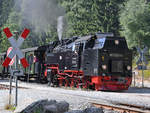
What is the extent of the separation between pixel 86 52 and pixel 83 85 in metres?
2.01

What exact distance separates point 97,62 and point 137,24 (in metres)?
23.0

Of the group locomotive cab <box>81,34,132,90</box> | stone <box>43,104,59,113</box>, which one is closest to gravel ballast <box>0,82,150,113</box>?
stone <box>43,104,59,113</box>

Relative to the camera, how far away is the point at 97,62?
48.6 ft

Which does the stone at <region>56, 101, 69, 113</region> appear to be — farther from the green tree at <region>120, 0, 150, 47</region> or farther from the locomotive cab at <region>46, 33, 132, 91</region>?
the green tree at <region>120, 0, 150, 47</region>


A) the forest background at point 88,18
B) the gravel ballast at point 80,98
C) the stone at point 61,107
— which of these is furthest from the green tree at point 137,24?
the stone at point 61,107

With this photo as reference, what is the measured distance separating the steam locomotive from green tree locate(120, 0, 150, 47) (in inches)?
784

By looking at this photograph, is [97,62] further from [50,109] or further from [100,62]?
[50,109]

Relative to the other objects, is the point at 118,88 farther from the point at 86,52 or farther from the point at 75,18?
the point at 75,18

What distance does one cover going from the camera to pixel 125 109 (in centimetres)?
850

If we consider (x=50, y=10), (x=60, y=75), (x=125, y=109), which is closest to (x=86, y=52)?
(x=60, y=75)

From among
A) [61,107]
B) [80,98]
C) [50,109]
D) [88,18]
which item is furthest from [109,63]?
[88,18]

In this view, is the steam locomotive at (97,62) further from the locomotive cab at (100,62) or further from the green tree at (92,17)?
the green tree at (92,17)

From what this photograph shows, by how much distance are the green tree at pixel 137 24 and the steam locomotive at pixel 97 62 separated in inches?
Answer: 784

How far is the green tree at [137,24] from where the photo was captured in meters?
36.2
